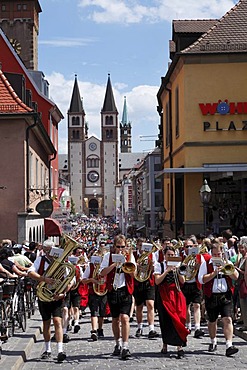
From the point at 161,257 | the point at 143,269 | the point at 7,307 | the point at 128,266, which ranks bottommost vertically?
the point at 7,307

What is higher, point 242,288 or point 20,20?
point 20,20

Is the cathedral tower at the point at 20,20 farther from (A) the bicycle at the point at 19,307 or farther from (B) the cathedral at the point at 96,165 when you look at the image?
(B) the cathedral at the point at 96,165

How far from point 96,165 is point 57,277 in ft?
563

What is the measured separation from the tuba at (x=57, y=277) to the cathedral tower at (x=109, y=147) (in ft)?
558

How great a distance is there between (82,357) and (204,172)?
58.0ft

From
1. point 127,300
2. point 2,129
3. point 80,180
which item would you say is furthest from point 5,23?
point 80,180

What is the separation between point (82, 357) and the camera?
11820 mm

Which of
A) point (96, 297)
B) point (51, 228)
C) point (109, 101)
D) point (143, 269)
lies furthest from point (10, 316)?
point (109, 101)

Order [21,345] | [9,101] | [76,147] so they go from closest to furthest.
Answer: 1. [21,345]
2. [9,101]
3. [76,147]

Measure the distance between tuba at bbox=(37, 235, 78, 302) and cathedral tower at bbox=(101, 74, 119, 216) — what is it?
170 metres

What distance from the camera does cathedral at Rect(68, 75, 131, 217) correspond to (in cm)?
18262

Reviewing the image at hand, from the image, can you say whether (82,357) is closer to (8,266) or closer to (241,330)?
(8,266)

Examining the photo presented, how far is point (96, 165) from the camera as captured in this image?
183 meters

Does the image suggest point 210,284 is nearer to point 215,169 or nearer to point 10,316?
point 10,316
